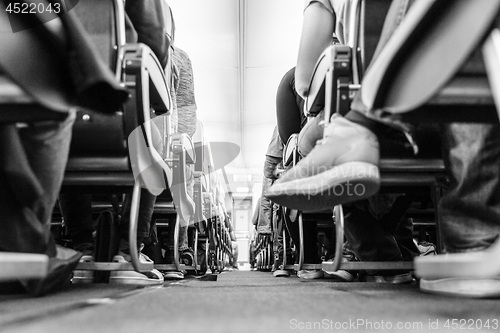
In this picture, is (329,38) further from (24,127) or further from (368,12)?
(24,127)

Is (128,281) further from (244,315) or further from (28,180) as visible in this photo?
(244,315)

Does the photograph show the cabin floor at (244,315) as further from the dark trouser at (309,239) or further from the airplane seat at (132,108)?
the dark trouser at (309,239)

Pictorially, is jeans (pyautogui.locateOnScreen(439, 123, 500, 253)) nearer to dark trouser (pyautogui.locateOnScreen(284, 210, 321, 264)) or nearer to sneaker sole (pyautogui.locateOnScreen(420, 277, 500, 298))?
sneaker sole (pyautogui.locateOnScreen(420, 277, 500, 298))

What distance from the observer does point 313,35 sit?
4.71 feet

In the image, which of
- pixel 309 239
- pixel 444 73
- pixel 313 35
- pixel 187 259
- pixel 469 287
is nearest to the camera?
pixel 444 73

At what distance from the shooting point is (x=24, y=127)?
34.9 inches

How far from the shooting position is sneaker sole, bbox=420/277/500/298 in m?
0.84

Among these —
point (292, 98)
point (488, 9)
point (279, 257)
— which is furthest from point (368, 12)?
point (279, 257)

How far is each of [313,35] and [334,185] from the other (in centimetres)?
74

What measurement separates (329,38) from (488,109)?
2.57ft

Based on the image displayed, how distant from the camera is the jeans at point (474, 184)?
2.87 ft

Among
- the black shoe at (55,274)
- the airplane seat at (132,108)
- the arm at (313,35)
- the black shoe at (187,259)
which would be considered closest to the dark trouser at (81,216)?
the airplane seat at (132,108)

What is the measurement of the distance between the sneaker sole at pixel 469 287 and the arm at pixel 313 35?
0.77 meters

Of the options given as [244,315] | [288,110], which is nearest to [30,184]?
[244,315]
